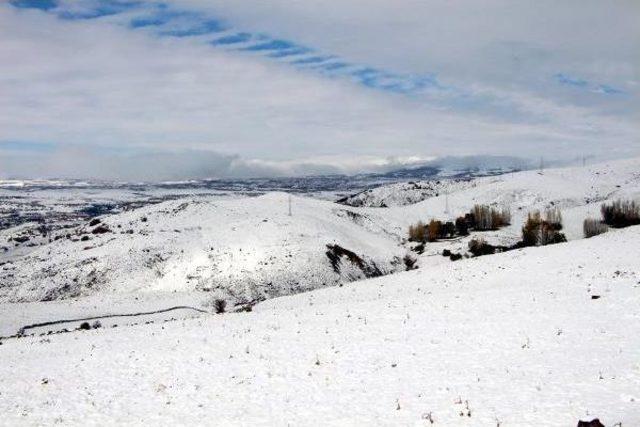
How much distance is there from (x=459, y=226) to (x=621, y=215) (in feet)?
123

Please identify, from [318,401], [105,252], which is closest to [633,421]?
[318,401]

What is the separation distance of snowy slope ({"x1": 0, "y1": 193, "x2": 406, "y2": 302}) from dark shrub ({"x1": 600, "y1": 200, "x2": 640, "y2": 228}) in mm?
53671

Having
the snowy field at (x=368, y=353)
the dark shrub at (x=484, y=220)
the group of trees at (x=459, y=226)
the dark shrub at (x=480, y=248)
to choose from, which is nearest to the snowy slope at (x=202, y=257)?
the snowy field at (x=368, y=353)

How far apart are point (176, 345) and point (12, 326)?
116 ft

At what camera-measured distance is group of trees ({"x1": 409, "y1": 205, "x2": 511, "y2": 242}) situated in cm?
11050

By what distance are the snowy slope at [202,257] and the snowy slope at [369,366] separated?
3615 cm

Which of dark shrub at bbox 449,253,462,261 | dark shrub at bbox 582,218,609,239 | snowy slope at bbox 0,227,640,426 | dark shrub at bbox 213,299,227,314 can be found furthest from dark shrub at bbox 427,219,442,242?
snowy slope at bbox 0,227,640,426

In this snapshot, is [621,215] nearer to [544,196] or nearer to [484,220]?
[484,220]

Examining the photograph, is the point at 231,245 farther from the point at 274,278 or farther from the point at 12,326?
the point at 12,326

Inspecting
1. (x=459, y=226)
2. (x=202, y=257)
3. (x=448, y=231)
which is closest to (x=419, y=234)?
(x=448, y=231)

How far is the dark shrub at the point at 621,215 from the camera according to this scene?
112375 mm

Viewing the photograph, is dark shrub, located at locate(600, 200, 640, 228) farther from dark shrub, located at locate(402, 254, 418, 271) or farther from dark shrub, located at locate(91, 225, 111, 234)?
dark shrub, located at locate(91, 225, 111, 234)

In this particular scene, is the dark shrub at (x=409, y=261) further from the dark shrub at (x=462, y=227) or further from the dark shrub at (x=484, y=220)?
the dark shrub at (x=484, y=220)

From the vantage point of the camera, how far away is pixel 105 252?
81.6m
